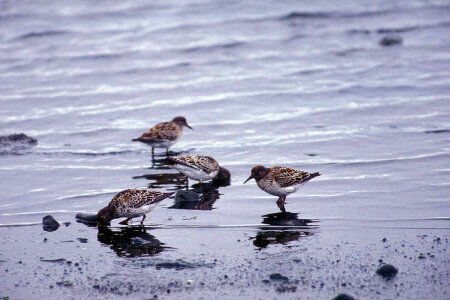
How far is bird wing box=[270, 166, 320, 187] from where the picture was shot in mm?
12555

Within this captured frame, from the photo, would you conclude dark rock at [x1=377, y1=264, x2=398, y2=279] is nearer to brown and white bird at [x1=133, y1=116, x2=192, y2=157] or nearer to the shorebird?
the shorebird

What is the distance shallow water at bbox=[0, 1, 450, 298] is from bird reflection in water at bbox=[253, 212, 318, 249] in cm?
5

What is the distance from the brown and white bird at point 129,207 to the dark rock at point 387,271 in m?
4.50

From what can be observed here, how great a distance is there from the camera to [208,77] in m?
25.6

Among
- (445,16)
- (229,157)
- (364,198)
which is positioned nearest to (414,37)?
(445,16)

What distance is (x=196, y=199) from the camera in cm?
1313

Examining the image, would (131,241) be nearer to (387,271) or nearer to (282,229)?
(282,229)

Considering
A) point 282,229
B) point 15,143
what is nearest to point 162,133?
point 15,143

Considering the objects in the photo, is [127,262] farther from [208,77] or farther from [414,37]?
[414,37]

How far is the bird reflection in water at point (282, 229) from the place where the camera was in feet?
34.6

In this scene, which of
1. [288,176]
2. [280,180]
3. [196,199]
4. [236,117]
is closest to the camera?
[280,180]

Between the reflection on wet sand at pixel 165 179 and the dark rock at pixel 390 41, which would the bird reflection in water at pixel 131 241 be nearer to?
the reflection on wet sand at pixel 165 179

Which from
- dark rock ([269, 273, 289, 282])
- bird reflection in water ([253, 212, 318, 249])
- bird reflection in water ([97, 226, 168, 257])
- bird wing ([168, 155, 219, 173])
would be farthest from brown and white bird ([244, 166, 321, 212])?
dark rock ([269, 273, 289, 282])

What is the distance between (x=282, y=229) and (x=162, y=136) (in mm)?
6557
